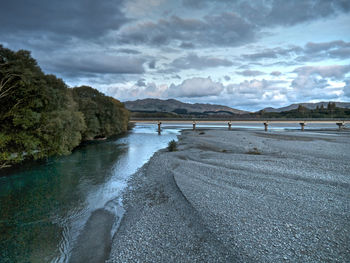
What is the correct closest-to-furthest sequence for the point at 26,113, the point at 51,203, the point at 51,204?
the point at 51,204, the point at 51,203, the point at 26,113

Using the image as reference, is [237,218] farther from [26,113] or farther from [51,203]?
[26,113]

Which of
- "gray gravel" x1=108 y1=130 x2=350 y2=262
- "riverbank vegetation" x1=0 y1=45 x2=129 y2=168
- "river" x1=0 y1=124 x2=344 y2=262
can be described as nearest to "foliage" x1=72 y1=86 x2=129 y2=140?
"riverbank vegetation" x1=0 y1=45 x2=129 y2=168

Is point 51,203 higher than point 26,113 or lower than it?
lower

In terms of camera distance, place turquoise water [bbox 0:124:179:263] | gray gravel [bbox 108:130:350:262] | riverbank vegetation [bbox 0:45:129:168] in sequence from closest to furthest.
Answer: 1. gray gravel [bbox 108:130:350:262]
2. turquoise water [bbox 0:124:179:263]
3. riverbank vegetation [bbox 0:45:129:168]

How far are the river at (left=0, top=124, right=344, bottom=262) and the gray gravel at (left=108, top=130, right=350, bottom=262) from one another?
2.27m

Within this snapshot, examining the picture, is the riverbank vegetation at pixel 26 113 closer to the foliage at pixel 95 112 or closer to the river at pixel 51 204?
the river at pixel 51 204

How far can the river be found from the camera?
372 inches

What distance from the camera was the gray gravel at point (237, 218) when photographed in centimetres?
814

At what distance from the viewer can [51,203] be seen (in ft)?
47.2

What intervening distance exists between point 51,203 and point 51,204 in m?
0.21

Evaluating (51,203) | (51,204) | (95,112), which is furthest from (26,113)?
(95,112)

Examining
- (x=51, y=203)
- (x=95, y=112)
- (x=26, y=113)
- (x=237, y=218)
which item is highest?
(x=95, y=112)

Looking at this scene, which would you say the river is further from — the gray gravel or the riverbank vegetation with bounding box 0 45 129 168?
the riverbank vegetation with bounding box 0 45 129 168

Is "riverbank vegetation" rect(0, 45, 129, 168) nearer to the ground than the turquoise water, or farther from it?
farther from it
